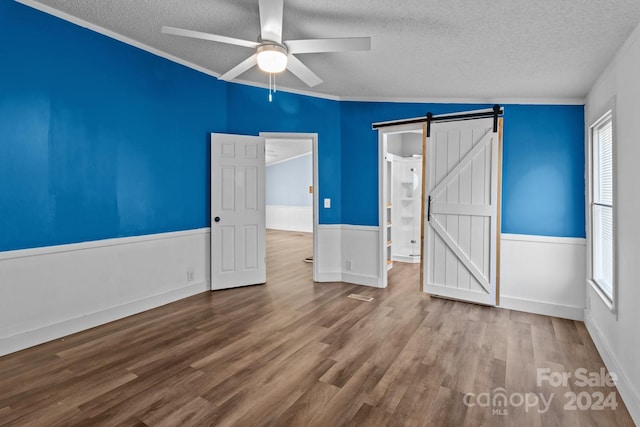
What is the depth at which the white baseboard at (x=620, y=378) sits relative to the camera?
203cm

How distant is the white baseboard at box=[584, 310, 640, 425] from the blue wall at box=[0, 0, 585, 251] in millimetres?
1263

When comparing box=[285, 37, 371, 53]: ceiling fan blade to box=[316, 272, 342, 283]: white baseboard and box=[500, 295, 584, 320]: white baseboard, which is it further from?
box=[500, 295, 584, 320]: white baseboard

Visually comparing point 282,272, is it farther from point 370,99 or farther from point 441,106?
point 441,106

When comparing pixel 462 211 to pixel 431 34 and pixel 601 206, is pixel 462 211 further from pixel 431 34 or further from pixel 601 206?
pixel 431 34

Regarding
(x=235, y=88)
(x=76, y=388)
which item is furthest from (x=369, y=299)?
(x=235, y=88)

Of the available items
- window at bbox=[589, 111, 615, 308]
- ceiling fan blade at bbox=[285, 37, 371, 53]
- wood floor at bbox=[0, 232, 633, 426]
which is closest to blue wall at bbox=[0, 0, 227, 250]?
wood floor at bbox=[0, 232, 633, 426]

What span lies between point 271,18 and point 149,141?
7.01ft

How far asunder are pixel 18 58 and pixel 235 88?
2.26m

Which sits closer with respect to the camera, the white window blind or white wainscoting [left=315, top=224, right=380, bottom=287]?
the white window blind

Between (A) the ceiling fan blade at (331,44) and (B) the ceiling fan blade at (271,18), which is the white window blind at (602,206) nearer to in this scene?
(A) the ceiling fan blade at (331,44)

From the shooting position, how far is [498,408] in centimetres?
210

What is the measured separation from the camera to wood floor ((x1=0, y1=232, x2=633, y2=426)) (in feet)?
6.59

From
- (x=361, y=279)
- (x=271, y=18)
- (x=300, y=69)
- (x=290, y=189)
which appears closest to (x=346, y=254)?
(x=361, y=279)

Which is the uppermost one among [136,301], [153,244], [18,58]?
[18,58]
